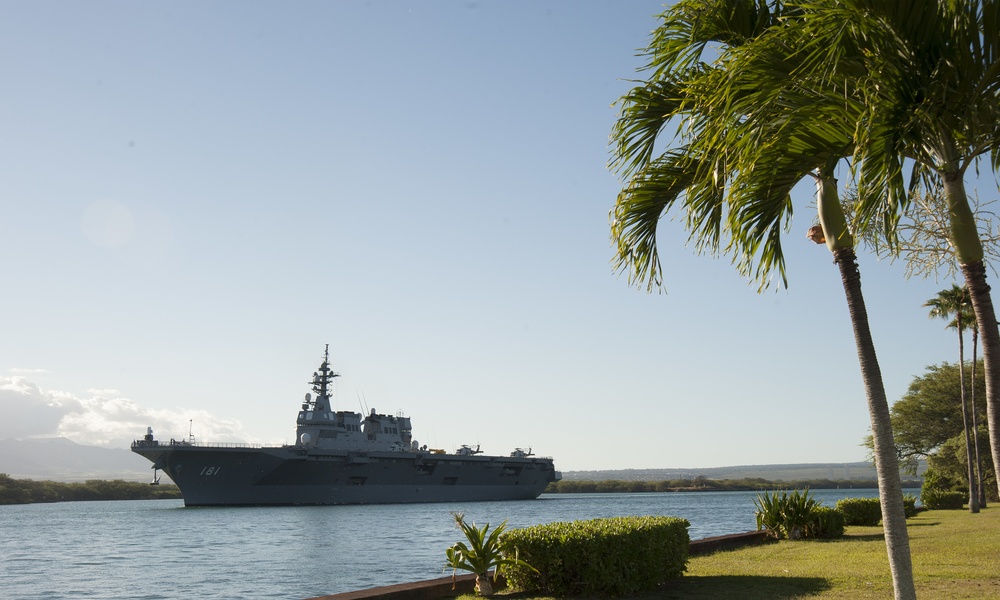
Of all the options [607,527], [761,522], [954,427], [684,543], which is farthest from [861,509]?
[954,427]

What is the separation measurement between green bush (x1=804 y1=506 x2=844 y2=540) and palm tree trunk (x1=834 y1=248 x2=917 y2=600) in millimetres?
11938

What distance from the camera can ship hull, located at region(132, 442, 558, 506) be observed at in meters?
56.2

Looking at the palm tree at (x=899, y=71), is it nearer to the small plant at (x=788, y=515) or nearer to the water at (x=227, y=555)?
the small plant at (x=788, y=515)

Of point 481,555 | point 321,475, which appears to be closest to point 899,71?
point 481,555

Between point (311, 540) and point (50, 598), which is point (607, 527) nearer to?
point (50, 598)

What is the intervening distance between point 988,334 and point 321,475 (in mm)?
59729

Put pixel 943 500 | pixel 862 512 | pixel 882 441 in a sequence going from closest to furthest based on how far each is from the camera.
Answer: pixel 882 441
pixel 862 512
pixel 943 500

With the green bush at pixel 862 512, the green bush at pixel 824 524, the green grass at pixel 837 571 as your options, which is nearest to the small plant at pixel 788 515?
the green bush at pixel 824 524

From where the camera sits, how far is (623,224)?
702 cm

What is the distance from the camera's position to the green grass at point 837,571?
368 inches

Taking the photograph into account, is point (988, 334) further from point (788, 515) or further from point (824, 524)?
point (824, 524)

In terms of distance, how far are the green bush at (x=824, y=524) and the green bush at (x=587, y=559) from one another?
8150mm

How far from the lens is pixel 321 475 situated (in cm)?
6081

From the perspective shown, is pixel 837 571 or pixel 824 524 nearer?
pixel 837 571
